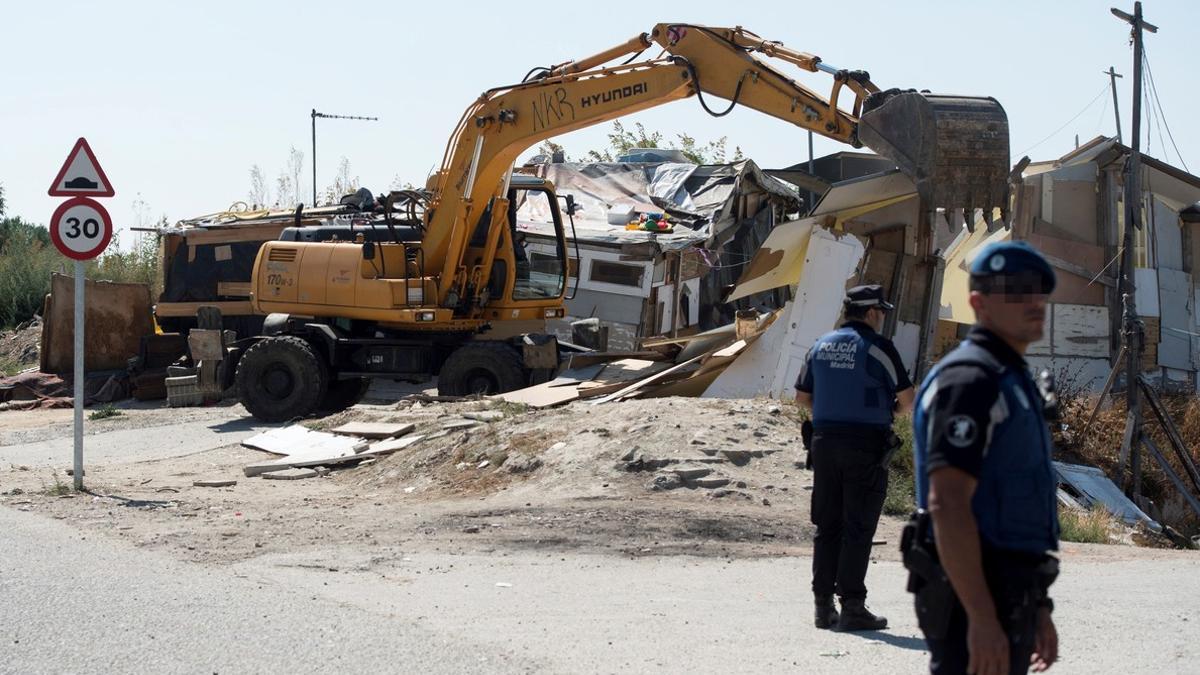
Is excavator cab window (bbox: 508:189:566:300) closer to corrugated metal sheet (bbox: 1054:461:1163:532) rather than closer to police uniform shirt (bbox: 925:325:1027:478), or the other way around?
corrugated metal sheet (bbox: 1054:461:1163:532)

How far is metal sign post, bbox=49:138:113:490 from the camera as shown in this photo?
38.1ft

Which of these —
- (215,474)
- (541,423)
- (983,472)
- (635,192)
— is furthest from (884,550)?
(635,192)

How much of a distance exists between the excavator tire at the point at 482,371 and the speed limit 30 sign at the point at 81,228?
647cm

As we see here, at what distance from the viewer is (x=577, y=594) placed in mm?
7461

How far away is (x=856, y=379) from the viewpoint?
657 centimetres

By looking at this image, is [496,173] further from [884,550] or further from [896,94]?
[884,550]

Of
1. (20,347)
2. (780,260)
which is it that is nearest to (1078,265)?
(780,260)

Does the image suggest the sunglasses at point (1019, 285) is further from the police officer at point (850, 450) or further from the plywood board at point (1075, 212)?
the plywood board at point (1075, 212)

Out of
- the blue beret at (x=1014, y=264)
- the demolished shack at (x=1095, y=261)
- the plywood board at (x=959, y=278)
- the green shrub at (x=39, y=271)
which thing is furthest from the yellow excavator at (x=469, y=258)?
the green shrub at (x=39, y=271)

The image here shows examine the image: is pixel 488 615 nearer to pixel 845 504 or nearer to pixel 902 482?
pixel 845 504

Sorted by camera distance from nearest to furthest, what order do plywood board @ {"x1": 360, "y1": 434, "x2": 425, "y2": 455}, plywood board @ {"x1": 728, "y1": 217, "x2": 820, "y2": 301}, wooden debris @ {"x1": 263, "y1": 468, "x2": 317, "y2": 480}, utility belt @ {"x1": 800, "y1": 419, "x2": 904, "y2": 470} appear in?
utility belt @ {"x1": 800, "y1": 419, "x2": 904, "y2": 470} → wooden debris @ {"x1": 263, "y1": 468, "x2": 317, "y2": 480} → plywood board @ {"x1": 360, "y1": 434, "x2": 425, "y2": 455} → plywood board @ {"x1": 728, "y1": 217, "x2": 820, "y2": 301}

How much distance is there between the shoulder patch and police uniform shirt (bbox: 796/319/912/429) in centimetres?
315

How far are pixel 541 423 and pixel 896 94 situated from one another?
539cm

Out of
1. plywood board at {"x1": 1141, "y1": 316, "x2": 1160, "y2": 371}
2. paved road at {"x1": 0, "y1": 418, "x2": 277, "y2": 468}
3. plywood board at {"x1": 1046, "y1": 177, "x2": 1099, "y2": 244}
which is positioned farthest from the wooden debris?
plywood board at {"x1": 1141, "y1": 316, "x2": 1160, "y2": 371}
